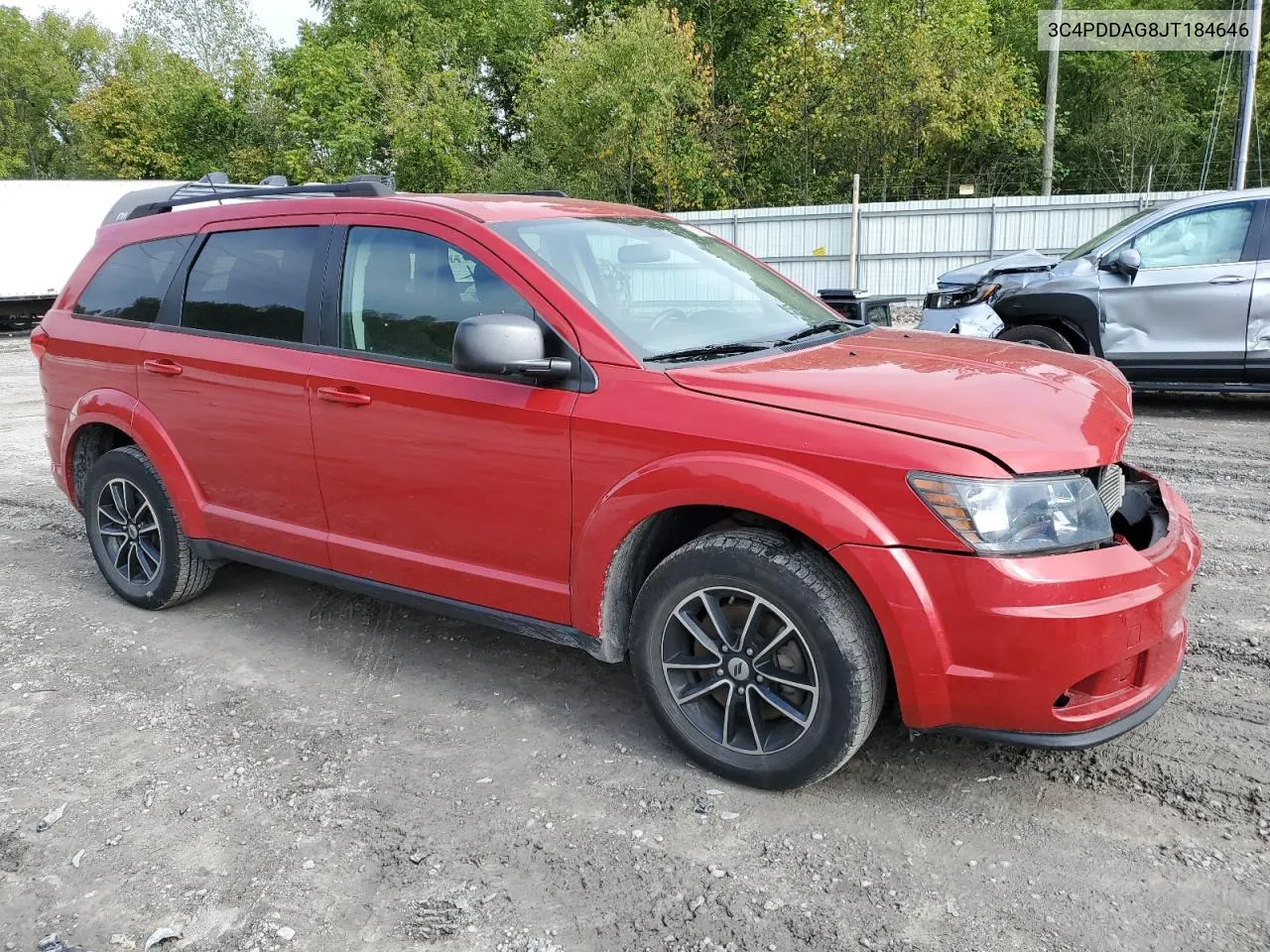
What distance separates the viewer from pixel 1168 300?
27.4 feet

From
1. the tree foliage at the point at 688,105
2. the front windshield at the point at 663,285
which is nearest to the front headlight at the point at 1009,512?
the front windshield at the point at 663,285

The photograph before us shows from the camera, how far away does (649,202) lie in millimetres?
27250

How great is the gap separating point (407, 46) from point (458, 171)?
549cm

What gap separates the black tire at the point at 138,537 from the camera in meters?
4.59

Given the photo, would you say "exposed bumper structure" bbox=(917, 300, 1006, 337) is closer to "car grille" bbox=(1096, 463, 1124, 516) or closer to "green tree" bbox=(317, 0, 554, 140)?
"car grille" bbox=(1096, 463, 1124, 516)

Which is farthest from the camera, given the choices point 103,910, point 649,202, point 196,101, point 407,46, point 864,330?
point 196,101

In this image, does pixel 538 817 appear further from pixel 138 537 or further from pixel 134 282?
pixel 134 282

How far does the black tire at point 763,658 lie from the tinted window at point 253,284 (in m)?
1.91

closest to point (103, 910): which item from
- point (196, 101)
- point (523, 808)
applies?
point (523, 808)

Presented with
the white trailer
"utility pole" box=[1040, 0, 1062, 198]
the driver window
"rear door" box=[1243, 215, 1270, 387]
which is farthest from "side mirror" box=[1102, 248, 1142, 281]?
the white trailer

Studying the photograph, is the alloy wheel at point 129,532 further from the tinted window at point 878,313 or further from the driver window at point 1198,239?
the driver window at point 1198,239

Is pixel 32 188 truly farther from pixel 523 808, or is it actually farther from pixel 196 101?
pixel 523 808

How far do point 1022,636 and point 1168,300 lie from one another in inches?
271

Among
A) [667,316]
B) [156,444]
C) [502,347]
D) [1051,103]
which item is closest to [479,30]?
[1051,103]
